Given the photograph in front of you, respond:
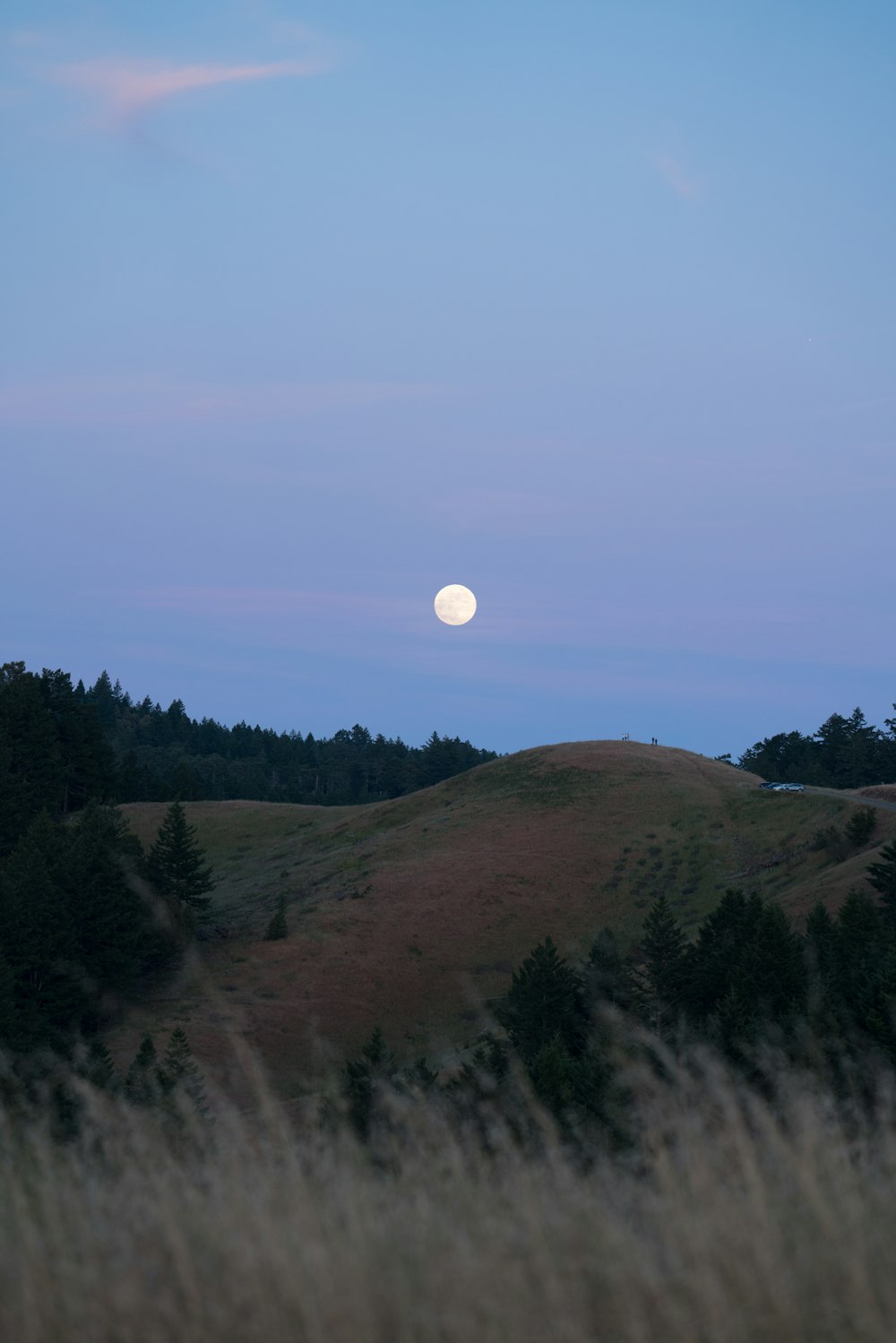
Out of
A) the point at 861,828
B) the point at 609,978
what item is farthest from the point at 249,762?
the point at 609,978

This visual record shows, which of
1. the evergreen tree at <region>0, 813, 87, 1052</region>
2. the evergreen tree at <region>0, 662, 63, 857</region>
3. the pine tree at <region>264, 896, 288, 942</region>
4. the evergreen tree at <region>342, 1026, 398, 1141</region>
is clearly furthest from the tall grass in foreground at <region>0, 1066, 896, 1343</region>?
the evergreen tree at <region>0, 662, 63, 857</region>

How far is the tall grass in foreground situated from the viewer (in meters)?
4.01

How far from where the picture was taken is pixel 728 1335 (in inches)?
153

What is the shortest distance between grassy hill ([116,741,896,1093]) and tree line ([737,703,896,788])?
76.7 ft

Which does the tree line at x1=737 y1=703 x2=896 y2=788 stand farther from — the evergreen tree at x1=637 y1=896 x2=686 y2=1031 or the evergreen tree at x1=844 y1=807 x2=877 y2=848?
the evergreen tree at x1=637 y1=896 x2=686 y2=1031

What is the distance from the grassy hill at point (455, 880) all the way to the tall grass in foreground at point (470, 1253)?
3572cm

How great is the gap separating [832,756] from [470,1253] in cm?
12329

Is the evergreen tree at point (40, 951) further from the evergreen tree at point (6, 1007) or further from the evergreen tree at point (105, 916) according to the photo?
the evergreen tree at point (6, 1007)

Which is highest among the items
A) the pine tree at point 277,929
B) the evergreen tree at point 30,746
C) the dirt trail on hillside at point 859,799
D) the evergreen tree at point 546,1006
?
the evergreen tree at point 30,746

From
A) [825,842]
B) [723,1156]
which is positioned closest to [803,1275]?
[723,1156]

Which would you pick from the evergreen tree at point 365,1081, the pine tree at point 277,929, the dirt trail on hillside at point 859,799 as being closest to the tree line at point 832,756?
the dirt trail on hillside at point 859,799

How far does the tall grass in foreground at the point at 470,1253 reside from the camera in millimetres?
4012

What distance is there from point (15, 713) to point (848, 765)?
79542 mm

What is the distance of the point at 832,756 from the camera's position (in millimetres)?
120125
